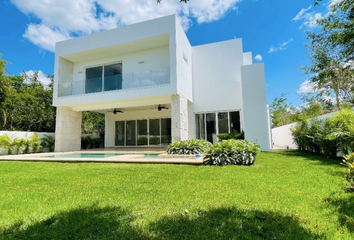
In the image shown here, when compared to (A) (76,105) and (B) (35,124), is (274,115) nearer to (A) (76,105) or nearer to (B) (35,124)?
(A) (76,105)

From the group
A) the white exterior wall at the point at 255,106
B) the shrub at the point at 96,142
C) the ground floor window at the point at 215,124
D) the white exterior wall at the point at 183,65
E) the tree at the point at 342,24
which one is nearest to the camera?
the tree at the point at 342,24

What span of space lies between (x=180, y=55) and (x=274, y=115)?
25094 millimetres

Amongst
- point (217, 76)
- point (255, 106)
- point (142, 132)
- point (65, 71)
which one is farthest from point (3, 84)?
point (255, 106)

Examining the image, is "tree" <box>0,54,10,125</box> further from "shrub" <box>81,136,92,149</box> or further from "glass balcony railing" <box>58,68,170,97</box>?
"shrub" <box>81,136,92,149</box>

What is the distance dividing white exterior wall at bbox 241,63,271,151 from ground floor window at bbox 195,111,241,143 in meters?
1.56

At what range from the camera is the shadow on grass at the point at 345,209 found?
94.3 inches

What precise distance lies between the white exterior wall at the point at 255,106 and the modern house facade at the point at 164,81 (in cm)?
4

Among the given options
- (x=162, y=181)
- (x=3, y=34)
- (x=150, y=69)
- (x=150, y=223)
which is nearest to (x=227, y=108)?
(x=150, y=69)

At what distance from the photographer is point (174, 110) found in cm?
1121

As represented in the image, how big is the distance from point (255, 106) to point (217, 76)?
11.8 ft

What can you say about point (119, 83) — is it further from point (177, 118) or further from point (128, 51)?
point (177, 118)

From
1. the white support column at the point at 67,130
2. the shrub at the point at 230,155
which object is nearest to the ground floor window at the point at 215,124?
the shrub at the point at 230,155

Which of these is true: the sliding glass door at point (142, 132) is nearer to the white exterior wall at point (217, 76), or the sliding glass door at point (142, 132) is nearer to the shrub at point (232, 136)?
the white exterior wall at point (217, 76)

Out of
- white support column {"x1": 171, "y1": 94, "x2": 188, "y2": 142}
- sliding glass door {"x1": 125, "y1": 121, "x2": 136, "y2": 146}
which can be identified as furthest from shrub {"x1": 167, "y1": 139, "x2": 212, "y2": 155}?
sliding glass door {"x1": 125, "y1": 121, "x2": 136, "y2": 146}
